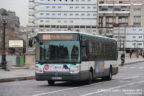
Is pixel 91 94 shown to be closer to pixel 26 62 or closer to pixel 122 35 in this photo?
pixel 26 62

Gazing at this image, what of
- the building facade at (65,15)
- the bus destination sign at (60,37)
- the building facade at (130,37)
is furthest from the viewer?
the building facade at (65,15)

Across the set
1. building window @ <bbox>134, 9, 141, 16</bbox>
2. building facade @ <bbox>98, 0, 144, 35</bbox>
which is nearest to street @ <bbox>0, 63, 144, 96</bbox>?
building facade @ <bbox>98, 0, 144, 35</bbox>

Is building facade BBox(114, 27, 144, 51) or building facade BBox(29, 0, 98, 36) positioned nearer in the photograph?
building facade BBox(114, 27, 144, 51)

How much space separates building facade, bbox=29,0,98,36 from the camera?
542 feet

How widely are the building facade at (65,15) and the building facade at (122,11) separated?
4.04m

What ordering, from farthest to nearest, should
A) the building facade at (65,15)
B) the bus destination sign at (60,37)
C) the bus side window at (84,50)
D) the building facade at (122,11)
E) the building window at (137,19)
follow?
1. the building window at (137,19)
2. the building facade at (122,11)
3. the building facade at (65,15)
4. the bus side window at (84,50)
5. the bus destination sign at (60,37)

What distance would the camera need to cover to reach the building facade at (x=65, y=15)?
542 feet

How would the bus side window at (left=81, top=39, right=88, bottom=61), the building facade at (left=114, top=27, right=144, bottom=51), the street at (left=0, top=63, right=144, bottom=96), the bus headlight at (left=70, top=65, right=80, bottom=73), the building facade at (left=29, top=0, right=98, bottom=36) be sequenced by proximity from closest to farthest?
1. the street at (left=0, top=63, right=144, bottom=96)
2. the bus headlight at (left=70, top=65, right=80, bottom=73)
3. the bus side window at (left=81, top=39, right=88, bottom=61)
4. the building facade at (left=114, top=27, right=144, bottom=51)
5. the building facade at (left=29, top=0, right=98, bottom=36)

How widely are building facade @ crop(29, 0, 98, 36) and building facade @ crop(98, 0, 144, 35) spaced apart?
13.3 feet

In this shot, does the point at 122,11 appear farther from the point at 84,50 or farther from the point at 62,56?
the point at 62,56

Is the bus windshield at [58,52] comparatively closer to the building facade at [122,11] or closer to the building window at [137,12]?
the building facade at [122,11]

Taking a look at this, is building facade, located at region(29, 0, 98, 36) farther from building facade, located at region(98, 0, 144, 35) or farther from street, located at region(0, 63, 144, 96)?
street, located at region(0, 63, 144, 96)

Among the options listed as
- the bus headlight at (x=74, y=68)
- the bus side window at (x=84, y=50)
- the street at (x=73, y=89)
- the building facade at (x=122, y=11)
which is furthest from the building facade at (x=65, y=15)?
the bus headlight at (x=74, y=68)

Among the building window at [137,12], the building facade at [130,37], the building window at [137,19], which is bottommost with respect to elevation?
the building facade at [130,37]
